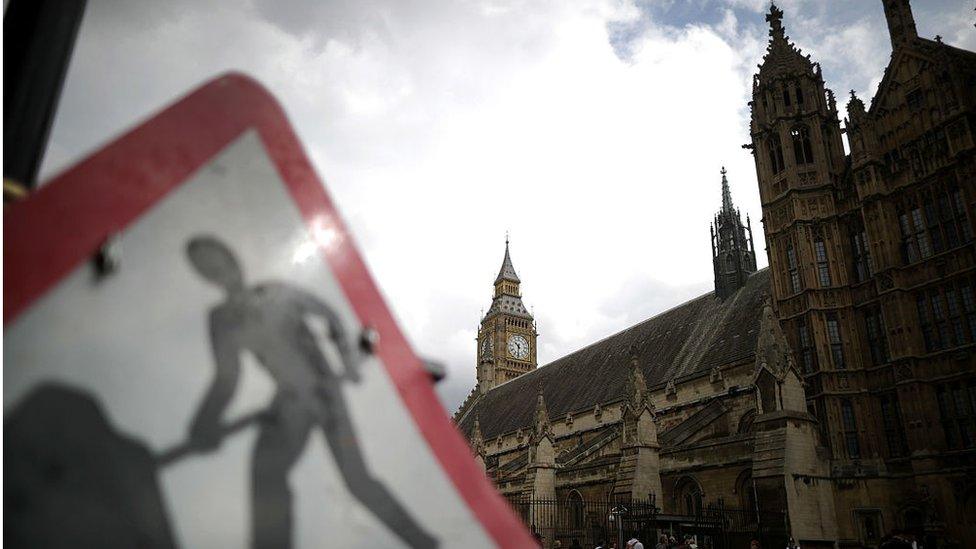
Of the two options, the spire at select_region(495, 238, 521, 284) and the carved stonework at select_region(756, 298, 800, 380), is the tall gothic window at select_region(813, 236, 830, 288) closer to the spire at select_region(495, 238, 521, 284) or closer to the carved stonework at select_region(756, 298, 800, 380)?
the carved stonework at select_region(756, 298, 800, 380)

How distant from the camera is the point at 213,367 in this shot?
1.13m

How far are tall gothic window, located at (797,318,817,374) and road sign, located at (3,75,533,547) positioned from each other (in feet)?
72.7

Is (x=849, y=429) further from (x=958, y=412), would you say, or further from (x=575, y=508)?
(x=575, y=508)

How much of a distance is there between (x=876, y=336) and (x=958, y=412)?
3412mm

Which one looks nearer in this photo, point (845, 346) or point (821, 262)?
point (845, 346)

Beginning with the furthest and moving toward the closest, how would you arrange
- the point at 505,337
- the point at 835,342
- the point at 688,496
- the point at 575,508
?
the point at 505,337
the point at 575,508
the point at 688,496
the point at 835,342

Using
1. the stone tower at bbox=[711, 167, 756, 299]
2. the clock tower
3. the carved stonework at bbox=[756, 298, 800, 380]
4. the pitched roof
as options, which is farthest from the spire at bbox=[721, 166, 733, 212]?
the clock tower

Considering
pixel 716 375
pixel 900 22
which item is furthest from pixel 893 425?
pixel 900 22

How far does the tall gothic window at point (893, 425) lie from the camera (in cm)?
1805

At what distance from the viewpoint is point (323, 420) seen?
47.9 inches

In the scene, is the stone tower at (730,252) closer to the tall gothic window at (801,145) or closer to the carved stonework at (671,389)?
the carved stonework at (671,389)

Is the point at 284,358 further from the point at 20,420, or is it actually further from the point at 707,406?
the point at 707,406

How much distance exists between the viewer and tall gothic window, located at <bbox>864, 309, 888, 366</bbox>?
758 inches

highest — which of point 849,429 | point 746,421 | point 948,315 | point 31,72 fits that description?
point 948,315
